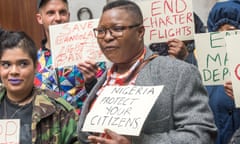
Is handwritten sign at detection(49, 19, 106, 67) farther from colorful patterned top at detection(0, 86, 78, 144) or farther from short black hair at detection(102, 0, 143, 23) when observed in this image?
short black hair at detection(102, 0, 143, 23)

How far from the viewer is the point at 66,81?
8.04ft

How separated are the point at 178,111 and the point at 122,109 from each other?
0.65ft

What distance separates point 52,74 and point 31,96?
50 cm

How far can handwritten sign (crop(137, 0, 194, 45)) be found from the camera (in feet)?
7.95

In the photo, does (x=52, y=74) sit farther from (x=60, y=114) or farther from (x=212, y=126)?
(x=212, y=126)

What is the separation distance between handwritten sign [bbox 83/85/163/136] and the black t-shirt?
323 mm

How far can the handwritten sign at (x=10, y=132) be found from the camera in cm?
186

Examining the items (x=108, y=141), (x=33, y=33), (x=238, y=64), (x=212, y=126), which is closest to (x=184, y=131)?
(x=212, y=126)

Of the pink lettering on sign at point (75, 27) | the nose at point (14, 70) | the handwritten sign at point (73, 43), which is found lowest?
the nose at point (14, 70)

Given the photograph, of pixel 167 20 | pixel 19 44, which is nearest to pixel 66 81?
pixel 19 44

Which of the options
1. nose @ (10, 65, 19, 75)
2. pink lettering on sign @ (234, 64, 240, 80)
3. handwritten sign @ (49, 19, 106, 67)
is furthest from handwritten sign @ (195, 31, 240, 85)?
nose @ (10, 65, 19, 75)

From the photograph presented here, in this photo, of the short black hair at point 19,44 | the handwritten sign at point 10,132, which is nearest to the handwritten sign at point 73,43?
the short black hair at point 19,44

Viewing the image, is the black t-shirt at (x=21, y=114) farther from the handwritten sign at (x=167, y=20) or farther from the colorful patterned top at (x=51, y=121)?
the handwritten sign at (x=167, y=20)

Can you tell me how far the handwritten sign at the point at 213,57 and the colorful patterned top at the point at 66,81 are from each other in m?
0.54
